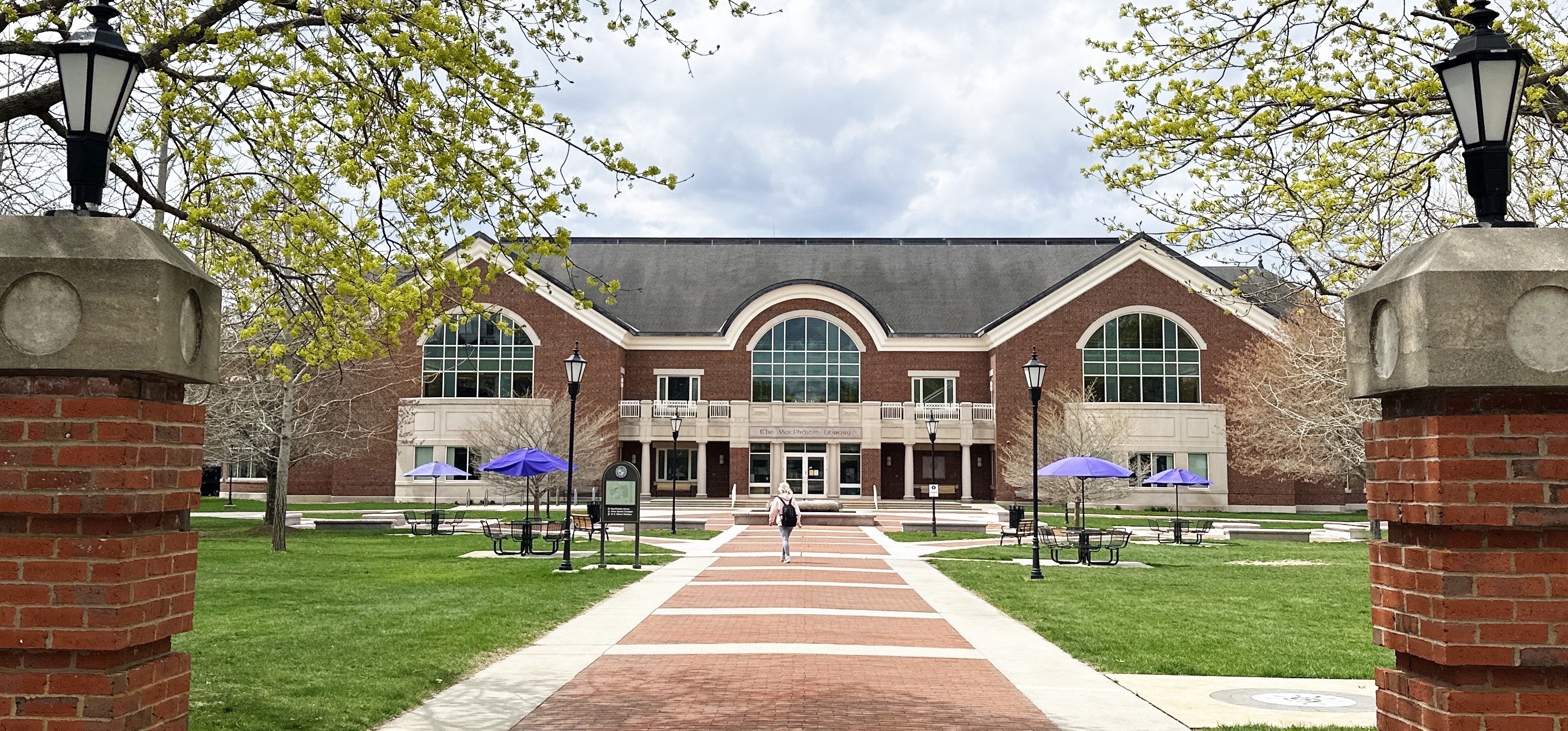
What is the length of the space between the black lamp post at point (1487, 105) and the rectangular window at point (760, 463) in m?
46.5

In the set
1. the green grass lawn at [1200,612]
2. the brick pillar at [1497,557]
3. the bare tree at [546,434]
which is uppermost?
the bare tree at [546,434]

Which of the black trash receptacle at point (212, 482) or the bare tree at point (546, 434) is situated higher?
the bare tree at point (546, 434)

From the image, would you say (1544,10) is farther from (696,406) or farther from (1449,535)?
(696,406)

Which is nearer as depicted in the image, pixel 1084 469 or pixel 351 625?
pixel 351 625

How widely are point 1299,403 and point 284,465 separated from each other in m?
29.7

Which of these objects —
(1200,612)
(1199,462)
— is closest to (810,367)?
(1199,462)

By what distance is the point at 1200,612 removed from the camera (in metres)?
14.7

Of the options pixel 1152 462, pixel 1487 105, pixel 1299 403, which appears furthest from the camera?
pixel 1152 462

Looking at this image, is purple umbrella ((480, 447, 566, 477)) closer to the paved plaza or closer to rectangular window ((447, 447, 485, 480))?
the paved plaza

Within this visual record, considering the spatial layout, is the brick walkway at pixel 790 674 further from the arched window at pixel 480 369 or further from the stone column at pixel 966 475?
the arched window at pixel 480 369

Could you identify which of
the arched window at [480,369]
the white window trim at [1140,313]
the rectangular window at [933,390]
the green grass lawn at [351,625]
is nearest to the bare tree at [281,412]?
the green grass lawn at [351,625]

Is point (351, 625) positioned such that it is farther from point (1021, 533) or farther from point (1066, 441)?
point (1066, 441)

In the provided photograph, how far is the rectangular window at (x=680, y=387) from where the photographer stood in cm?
5188

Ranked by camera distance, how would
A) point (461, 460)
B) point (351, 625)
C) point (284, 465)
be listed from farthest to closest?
point (461, 460), point (284, 465), point (351, 625)
